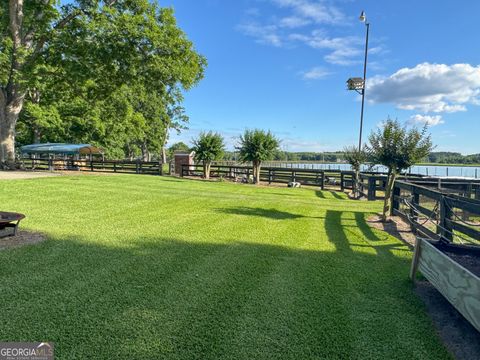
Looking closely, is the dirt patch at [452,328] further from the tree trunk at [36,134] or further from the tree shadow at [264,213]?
the tree trunk at [36,134]

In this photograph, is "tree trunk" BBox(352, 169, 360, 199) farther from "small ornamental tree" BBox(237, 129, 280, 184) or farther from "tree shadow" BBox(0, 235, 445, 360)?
"tree shadow" BBox(0, 235, 445, 360)

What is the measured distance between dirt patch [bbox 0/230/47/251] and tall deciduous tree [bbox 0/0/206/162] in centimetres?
1313

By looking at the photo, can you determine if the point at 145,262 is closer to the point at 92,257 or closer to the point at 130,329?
the point at 92,257

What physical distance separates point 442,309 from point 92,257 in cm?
469

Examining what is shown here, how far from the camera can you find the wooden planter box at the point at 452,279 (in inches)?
103

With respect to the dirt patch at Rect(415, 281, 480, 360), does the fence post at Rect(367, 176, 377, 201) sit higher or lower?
higher

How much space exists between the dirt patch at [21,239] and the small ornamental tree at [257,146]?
1536 cm

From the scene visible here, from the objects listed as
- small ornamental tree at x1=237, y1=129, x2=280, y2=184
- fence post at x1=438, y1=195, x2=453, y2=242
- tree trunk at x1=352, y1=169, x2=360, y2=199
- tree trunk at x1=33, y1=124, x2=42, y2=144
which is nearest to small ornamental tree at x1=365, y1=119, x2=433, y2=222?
fence post at x1=438, y1=195, x2=453, y2=242

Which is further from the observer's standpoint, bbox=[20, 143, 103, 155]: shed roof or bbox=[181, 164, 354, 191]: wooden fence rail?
bbox=[20, 143, 103, 155]: shed roof

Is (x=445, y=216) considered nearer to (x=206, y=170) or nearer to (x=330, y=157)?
(x=206, y=170)

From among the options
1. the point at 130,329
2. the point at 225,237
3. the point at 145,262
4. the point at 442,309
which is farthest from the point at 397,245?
the point at 130,329

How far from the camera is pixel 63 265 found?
4.15 m
